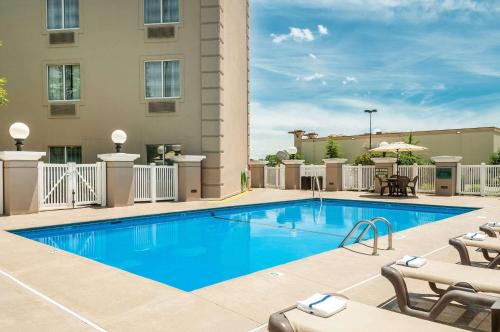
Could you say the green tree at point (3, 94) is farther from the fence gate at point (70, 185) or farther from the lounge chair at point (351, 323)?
the lounge chair at point (351, 323)

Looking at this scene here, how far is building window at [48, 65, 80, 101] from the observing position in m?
17.7

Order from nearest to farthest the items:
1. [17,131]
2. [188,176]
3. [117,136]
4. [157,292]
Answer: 1. [157,292]
2. [17,131]
3. [117,136]
4. [188,176]

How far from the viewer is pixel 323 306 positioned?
9.92 feet

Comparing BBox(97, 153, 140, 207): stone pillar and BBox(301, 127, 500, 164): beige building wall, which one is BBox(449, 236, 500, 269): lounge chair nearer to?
BBox(97, 153, 140, 207): stone pillar

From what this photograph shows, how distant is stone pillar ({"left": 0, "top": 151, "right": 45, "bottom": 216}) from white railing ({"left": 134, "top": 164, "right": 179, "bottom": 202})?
3762 millimetres

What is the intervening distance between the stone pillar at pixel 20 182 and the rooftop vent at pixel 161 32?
7790mm

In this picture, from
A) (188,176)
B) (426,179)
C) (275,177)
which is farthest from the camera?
(275,177)

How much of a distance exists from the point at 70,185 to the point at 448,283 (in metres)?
12.7

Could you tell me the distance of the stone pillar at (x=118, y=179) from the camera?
14039 mm

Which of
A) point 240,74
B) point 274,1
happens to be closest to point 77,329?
point 240,74

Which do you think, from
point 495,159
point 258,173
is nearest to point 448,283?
point 258,173

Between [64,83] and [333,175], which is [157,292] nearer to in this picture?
[64,83]

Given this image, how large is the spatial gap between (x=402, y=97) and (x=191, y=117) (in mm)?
36056

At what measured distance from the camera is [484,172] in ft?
59.5
